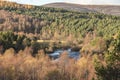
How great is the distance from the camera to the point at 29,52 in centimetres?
12144

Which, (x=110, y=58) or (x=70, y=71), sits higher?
(x=110, y=58)

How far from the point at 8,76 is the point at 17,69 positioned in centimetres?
329

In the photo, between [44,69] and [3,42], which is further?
[3,42]

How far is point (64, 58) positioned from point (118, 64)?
75.4 metres

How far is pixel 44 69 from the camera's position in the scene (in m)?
95.2

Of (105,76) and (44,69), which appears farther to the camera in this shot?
(44,69)

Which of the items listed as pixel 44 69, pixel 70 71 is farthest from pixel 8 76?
pixel 70 71

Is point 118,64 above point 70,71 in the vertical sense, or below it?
above

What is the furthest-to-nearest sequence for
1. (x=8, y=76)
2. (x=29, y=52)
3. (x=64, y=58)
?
1. (x=29, y=52)
2. (x=64, y=58)
3. (x=8, y=76)

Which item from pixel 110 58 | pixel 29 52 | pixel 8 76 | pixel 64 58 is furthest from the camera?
pixel 29 52

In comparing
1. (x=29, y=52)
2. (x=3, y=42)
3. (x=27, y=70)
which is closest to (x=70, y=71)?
(x=27, y=70)

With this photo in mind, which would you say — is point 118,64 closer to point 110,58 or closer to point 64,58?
point 110,58

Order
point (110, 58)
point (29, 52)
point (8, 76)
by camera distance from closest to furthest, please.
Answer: point (110, 58)
point (8, 76)
point (29, 52)

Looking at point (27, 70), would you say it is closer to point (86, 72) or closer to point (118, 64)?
point (86, 72)
